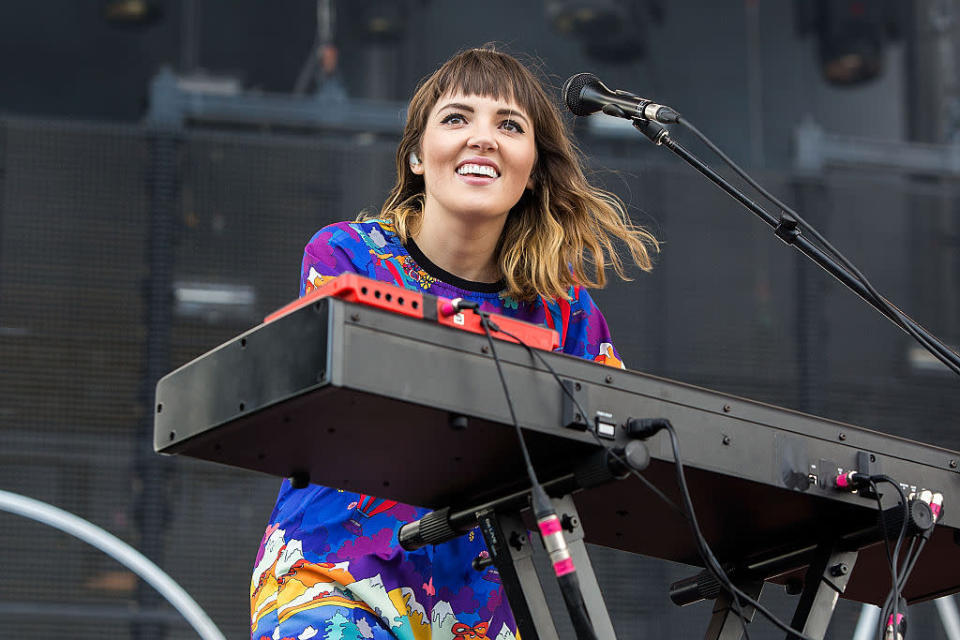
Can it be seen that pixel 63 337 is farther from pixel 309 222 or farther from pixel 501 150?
pixel 501 150

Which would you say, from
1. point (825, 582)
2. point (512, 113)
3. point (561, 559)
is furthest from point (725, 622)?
point (512, 113)

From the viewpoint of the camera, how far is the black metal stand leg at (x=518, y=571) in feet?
5.81

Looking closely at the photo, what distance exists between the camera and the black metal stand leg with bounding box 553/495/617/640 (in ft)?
5.45

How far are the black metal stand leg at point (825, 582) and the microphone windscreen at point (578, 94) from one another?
2.57 feet

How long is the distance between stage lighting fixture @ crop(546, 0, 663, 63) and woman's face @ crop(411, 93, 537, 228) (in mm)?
3653

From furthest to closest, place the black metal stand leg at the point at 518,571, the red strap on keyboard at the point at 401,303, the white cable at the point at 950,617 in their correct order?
the white cable at the point at 950,617 → the black metal stand leg at the point at 518,571 → the red strap on keyboard at the point at 401,303

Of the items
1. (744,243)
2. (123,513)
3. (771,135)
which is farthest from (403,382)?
(771,135)

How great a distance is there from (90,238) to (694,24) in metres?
2.84

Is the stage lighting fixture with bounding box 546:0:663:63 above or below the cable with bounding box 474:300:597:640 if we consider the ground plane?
above

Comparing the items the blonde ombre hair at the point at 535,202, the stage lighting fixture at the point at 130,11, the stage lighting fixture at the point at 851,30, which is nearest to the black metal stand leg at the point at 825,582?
the blonde ombre hair at the point at 535,202

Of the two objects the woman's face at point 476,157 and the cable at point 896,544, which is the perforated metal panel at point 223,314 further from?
the cable at point 896,544

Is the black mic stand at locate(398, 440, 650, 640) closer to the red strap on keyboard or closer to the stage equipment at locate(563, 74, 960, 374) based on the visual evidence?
the red strap on keyboard

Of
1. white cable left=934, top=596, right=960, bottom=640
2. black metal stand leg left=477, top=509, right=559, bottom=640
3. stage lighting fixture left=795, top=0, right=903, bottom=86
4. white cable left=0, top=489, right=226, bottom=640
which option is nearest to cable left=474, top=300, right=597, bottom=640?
black metal stand leg left=477, top=509, right=559, bottom=640

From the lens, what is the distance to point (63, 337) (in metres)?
4.91
